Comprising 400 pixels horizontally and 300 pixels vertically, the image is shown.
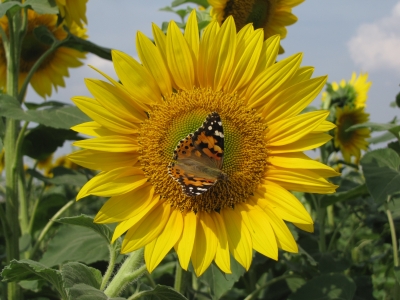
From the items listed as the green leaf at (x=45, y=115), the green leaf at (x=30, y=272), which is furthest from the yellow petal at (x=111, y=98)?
the green leaf at (x=45, y=115)

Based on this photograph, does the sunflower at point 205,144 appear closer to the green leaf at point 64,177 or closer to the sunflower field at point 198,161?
the sunflower field at point 198,161

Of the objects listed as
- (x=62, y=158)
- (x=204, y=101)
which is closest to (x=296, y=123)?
(x=204, y=101)

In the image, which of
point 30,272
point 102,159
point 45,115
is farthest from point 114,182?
point 45,115

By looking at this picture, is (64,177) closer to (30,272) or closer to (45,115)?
(45,115)

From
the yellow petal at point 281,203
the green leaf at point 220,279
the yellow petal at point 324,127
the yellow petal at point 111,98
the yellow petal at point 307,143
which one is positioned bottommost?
the green leaf at point 220,279

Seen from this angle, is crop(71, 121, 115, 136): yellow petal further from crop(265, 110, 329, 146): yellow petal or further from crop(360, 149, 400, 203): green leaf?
crop(360, 149, 400, 203): green leaf

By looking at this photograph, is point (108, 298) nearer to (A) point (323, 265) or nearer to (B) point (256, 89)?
(B) point (256, 89)

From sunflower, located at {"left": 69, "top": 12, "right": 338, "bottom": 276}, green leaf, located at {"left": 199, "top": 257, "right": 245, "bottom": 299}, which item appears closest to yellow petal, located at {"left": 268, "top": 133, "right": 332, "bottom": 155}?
sunflower, located at {"left": 69, "top": 12, "right": 338, "bottom": 276}
